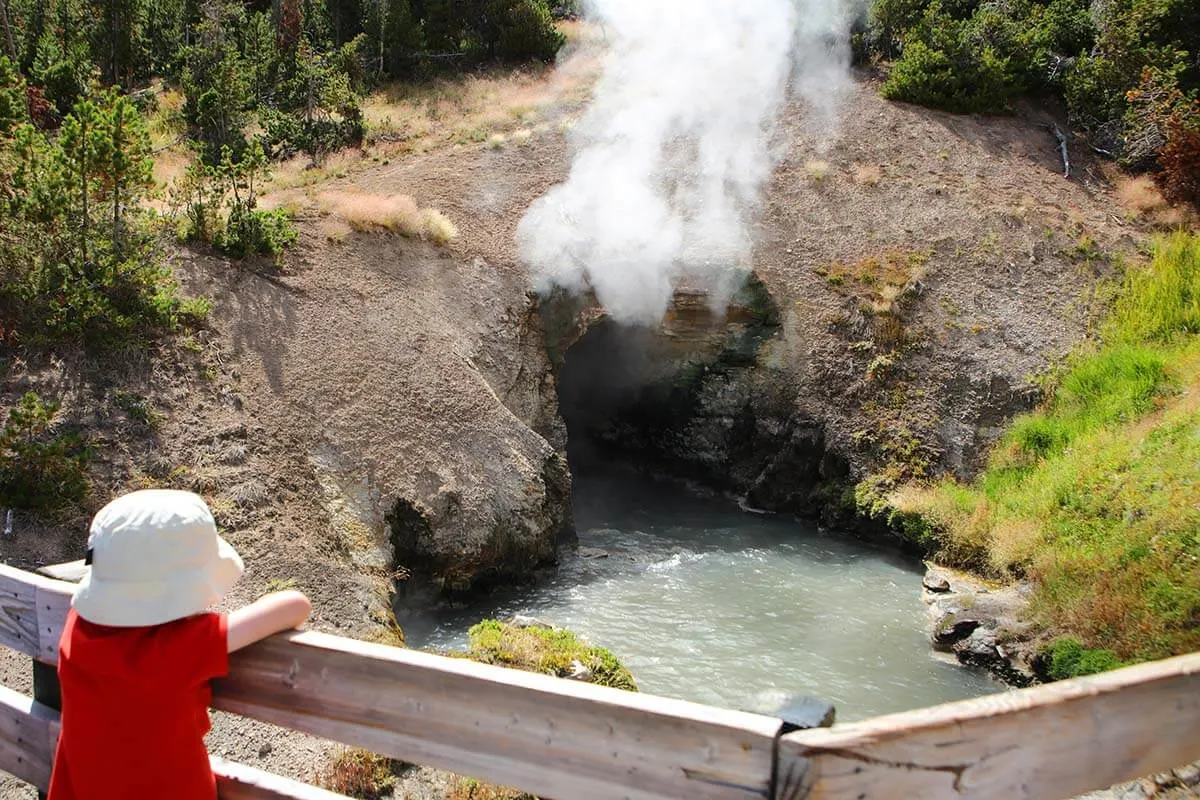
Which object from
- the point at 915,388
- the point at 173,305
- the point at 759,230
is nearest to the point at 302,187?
the point at 173,305

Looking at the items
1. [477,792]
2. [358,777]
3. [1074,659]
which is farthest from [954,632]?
[358,777]

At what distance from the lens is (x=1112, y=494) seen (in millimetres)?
11672

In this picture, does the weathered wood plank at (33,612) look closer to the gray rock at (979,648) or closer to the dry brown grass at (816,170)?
the gray rock at (979,648)

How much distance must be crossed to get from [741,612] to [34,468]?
8.23 m

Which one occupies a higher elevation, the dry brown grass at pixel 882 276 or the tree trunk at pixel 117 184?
the tree trunk at pixel 117 184

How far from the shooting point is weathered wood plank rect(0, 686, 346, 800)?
3217 mm

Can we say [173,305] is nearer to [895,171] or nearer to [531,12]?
[895,171]

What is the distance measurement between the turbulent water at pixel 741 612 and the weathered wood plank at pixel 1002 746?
539cm

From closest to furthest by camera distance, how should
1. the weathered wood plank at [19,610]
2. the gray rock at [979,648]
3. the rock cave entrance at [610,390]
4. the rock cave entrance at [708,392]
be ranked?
the weathered wood plank at [19,610], the gray rock at [979,648], the rock cave entrance at [708,392], the rock cave entrance at [610,390]

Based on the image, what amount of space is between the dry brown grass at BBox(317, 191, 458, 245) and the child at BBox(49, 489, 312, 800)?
41.3 ft

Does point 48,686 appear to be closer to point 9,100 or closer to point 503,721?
point 503,721

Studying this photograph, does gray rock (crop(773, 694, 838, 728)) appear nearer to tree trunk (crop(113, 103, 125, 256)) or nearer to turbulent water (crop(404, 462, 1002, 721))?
turbulent water (crop(404, 462, 1002, 721))

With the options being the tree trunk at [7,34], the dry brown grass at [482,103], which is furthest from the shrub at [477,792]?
the tree trunk at [7,34]

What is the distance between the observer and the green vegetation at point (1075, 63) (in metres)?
20.6
